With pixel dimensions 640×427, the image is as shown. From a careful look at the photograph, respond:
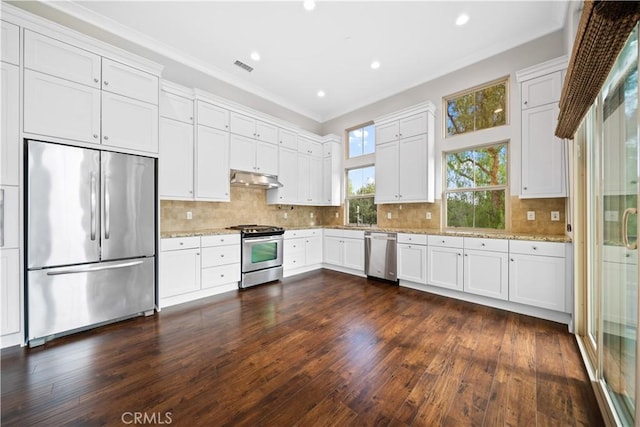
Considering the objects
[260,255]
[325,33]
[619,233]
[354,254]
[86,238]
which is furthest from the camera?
[354,254]

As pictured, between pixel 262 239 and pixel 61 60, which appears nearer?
pixel 61 60

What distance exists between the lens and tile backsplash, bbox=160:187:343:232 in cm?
374

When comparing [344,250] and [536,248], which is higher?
[536,248]

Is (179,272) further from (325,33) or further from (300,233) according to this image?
(325,33)

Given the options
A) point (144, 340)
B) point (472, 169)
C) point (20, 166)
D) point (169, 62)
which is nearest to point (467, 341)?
point (472, 169)

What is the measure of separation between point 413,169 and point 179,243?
3.72 m

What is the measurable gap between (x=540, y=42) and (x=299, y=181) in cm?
415

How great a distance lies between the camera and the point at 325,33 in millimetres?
3279

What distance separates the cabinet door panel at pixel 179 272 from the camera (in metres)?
3.07

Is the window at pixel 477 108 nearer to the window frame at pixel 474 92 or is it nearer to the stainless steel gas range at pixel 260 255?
the window frame at pixel 474 92

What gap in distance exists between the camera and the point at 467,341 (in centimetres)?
232

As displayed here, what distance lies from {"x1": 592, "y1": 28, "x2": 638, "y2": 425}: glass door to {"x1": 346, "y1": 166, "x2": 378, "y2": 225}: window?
359 centimetres

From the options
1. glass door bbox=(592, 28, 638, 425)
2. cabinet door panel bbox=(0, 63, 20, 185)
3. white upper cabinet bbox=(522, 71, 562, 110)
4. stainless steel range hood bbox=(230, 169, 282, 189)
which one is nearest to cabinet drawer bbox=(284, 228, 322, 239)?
stainless steel range hood bbox=(230, 169, 282, 189)

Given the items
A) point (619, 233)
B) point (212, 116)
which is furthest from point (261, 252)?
point (619, 233)
